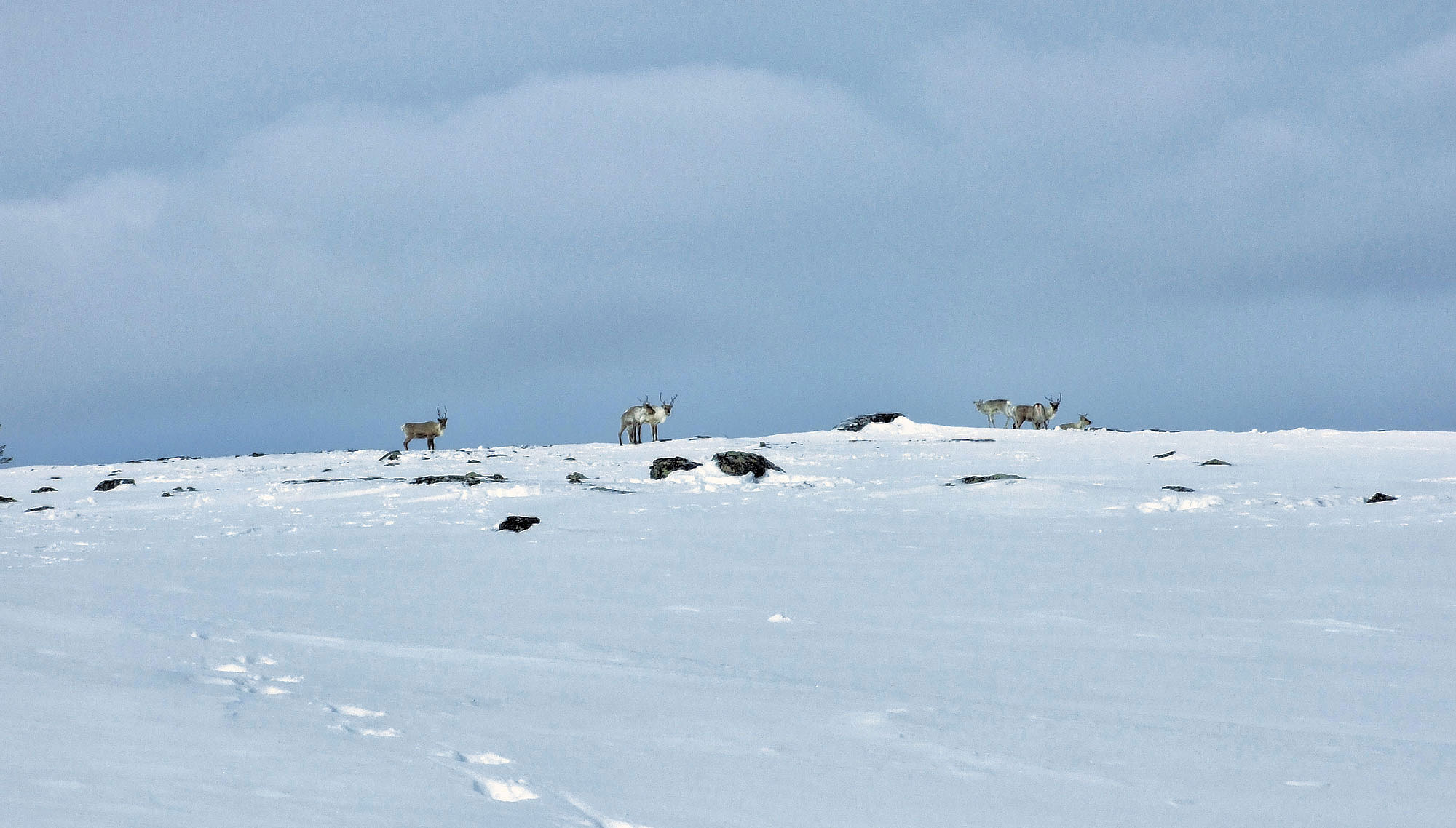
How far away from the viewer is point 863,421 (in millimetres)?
33625

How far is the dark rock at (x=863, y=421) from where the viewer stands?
33031mm

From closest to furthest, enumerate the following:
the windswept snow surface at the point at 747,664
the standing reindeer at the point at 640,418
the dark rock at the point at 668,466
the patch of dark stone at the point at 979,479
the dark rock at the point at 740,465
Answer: the windswept snow surface at the point at 747,664
the patch of dark stone at the point at 979,479
the dark rock at the point at 740,465
the dark rock at the point at 668,466
the standing reindeer at the point at 640,418

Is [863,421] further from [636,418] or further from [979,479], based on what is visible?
[979,479]

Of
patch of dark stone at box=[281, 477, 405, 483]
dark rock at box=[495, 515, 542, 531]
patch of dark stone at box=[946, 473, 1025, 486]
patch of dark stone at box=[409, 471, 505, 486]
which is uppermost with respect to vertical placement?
patch of dark stone at box=[946, 473, 1025, 486]

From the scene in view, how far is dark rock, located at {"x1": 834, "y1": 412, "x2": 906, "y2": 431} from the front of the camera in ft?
108

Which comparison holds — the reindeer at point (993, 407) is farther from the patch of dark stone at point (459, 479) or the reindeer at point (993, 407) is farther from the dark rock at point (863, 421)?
the patch of dark stone at point (459, 479)

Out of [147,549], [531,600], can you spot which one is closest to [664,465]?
[147,549]

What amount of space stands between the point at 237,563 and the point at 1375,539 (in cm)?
953

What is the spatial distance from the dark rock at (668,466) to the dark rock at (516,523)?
467 cm

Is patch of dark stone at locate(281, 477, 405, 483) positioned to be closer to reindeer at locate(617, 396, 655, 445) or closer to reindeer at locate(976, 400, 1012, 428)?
reindeer at locate(617, 396, 655, 445)

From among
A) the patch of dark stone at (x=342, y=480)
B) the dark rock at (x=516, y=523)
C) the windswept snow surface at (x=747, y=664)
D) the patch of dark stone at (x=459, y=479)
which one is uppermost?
the patch of dark stone at (x=459, y=479)

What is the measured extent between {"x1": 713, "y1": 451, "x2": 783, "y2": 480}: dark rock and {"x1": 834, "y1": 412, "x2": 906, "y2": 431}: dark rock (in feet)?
57.5

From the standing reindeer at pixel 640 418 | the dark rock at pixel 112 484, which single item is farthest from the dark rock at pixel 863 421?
the dark rock at pixel 112 484

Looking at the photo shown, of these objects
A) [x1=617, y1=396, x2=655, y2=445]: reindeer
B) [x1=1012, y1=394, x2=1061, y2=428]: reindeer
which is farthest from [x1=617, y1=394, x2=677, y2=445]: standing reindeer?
[x1=1012, y1=394, x2=1061, y2=428]: reindeer
